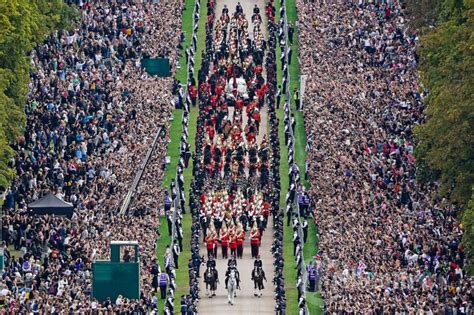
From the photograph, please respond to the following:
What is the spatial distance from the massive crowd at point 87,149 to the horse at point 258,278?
12.4ft

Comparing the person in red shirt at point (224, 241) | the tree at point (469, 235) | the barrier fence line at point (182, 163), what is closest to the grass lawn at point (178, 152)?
the barrier fence line at point (182, 163)

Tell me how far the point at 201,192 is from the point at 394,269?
14.8 m

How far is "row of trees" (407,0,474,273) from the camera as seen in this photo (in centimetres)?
9631

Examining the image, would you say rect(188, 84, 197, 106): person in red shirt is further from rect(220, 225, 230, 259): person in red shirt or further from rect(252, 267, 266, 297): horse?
rect(252, 267, 266, 297): horse

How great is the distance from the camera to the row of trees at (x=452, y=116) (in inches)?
3792

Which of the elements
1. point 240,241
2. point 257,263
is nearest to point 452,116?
point 257,263

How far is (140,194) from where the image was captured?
104m

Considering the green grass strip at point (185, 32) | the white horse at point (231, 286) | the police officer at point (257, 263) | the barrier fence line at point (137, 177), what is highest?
the green grass strip at point (185, 32)

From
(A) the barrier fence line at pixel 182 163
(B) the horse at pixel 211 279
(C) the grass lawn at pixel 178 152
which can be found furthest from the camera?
(A) the barrier fence line at pixel 182 163

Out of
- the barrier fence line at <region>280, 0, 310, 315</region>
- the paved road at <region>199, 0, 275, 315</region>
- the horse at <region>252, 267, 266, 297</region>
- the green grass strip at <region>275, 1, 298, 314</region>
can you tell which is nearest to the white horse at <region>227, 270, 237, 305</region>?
the paved road at <region>199, 0, 275, 315</region>

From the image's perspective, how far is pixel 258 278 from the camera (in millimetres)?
94688

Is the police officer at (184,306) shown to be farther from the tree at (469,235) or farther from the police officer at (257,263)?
the tree at (469,235)

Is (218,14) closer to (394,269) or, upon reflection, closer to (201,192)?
(201,192)

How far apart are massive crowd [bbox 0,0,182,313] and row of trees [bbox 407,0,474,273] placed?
1137 cm
